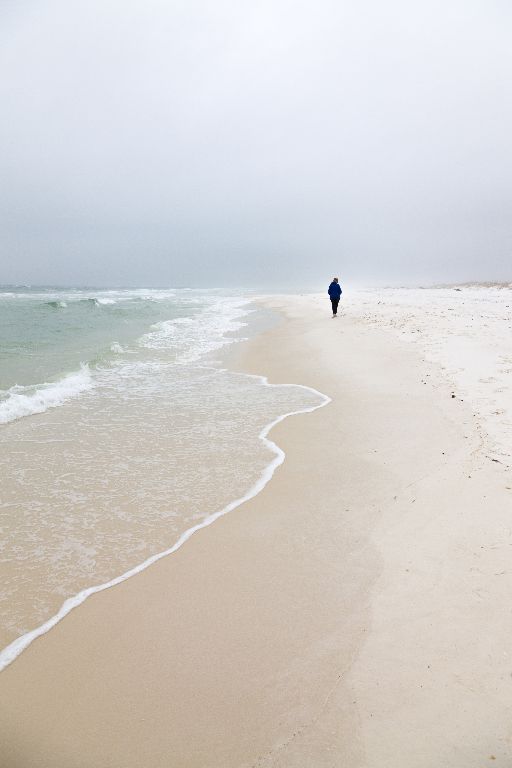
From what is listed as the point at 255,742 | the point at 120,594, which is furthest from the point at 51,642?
the point at 255,742

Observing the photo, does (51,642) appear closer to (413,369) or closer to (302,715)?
(302,715)

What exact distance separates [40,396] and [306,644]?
8.54m

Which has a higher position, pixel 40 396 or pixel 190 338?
pixel 40 396

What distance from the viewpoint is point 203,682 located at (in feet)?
9.53

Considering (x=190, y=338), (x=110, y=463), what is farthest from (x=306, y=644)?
(x=190, y=338)

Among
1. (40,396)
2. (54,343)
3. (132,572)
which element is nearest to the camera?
(132,572)

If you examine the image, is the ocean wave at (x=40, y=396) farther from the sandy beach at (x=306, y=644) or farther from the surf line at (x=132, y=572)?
the sandy beach at (x=306, y=644)

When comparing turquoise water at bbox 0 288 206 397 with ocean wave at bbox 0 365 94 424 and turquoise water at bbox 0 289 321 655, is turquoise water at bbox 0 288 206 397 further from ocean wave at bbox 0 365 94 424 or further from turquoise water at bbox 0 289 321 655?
ocean wave at bbox 0 365 94 424

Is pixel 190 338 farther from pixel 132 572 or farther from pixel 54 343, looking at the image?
pixel 132 572

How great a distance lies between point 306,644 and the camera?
10.4ft

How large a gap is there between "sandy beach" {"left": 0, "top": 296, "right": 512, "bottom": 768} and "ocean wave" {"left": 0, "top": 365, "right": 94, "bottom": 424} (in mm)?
5860

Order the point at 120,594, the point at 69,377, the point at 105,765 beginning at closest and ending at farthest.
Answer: the point at 105,765
the point at 120,594
the point at 69,377

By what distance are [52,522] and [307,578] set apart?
282 cm

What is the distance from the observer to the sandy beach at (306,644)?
250 centimetres
